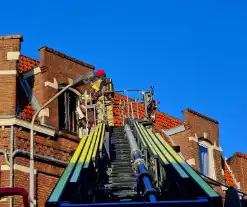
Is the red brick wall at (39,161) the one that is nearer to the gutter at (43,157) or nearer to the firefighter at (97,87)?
the gutter at (43,157)

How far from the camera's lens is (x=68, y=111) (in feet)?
89.5

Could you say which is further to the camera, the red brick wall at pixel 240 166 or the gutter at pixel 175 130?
the red brick wall at pixel 240 166

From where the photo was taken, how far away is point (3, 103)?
23922mm

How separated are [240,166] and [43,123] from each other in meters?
13.0

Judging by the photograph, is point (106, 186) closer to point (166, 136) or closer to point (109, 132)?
point (109, 132)

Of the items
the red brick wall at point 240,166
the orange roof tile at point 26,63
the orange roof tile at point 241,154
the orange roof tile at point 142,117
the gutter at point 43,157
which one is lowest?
the gutter at point 43,157

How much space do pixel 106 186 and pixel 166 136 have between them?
14.9m

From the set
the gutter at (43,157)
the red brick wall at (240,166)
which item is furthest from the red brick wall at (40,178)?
the red brick wall at (240,166)

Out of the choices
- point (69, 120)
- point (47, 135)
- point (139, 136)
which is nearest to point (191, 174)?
point (139, 136)

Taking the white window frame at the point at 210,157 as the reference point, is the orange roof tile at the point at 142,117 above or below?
above

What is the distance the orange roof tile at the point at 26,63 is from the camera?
90.8ft

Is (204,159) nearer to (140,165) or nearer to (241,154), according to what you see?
(241,154)

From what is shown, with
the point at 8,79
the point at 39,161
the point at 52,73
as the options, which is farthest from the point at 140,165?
the point at 52,73

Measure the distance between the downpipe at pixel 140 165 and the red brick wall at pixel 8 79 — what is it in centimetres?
403
